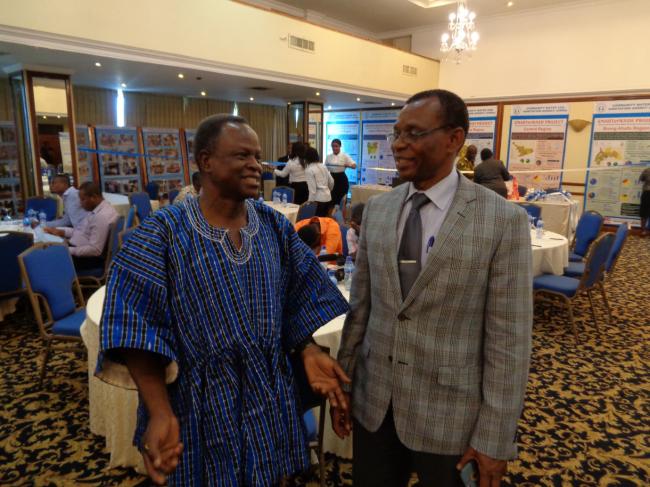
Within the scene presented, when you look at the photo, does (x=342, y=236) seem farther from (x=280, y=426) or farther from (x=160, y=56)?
(x=160, y=56)

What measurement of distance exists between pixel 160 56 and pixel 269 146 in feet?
24.9

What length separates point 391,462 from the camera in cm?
133

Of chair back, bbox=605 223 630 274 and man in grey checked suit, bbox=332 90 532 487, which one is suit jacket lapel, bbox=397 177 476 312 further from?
chair back, bbox=605 223 630 274

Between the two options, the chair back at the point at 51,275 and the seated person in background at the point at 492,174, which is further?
the seated person in background at the point at 492,174

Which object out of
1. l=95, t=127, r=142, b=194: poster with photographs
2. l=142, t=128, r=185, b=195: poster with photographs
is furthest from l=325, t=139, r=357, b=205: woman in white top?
l=95, t=127, r=142, b=194: poster with photographs

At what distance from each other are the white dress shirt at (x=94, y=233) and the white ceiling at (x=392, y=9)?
27.5 feet

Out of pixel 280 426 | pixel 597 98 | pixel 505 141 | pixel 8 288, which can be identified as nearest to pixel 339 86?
pixel 505 141

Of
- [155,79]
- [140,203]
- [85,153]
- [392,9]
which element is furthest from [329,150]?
[140,203]

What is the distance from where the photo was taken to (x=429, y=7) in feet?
37.4

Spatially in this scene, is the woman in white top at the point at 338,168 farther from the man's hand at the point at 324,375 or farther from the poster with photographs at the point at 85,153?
the man's hand at the point at 324,375

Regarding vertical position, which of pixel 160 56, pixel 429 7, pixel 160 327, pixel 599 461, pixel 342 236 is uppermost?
pixel 429 7

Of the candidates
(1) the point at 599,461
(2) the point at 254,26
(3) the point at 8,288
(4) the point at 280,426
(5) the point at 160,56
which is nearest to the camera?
(4) the point at 280,426

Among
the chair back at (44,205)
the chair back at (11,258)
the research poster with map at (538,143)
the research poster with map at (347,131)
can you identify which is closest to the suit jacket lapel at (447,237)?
the chair back at (11,258)

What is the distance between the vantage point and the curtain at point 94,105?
1058 centimetres
